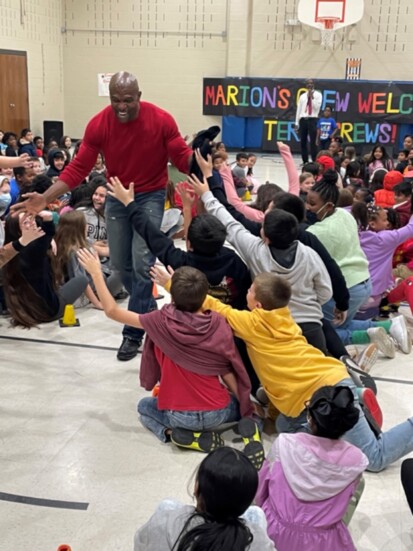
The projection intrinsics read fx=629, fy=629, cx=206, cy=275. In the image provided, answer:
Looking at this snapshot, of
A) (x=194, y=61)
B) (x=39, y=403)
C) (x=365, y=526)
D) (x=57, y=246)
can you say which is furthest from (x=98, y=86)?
(x=365, y=526)

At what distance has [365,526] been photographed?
2.39m

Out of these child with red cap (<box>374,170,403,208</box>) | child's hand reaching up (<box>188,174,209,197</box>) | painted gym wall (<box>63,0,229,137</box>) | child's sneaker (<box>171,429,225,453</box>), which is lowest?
child's sneaker (<box>171,429,225,453</box>)

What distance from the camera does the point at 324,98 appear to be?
1473 centimetres

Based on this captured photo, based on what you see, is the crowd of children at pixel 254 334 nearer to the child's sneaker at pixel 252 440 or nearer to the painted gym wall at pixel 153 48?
the child's sneaker at pixel 252 440

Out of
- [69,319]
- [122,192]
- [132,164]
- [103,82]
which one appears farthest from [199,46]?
[122,192]

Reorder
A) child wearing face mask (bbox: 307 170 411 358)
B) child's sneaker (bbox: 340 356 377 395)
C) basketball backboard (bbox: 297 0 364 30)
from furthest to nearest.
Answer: basketball backboard (bbox: 297 0 364 30) < child wearing face mask (bbox: 307 170 411 358) < child's sneaker (bbox: 340 356 377 395)

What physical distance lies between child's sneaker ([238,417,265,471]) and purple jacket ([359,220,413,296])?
195cm

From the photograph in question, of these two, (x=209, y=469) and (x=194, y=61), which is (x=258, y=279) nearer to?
(x=209, y=469)

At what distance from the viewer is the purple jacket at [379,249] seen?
14.5 feet

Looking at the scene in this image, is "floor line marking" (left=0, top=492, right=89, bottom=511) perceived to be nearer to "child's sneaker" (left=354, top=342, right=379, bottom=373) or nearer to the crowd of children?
the crowd of children

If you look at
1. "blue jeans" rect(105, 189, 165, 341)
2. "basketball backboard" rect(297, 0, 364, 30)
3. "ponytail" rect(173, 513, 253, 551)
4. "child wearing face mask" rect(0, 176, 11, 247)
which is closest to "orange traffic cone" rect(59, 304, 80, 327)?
"blue jeans" rect(105, 189, 165, 341)

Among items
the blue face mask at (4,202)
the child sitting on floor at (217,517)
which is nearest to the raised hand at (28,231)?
the blue face mask at (4,202)

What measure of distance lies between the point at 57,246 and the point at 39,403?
165cm

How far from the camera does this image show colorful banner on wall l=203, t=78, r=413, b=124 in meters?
14.3
